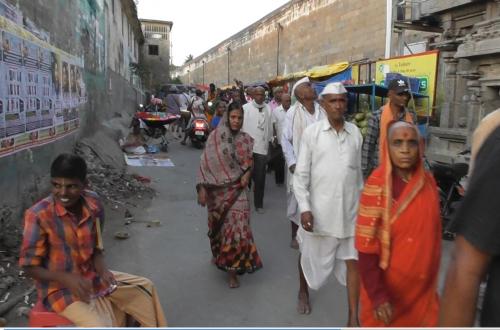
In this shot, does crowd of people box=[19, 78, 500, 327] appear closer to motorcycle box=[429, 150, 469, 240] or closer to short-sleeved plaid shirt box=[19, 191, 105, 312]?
short-sleeved plaid shirt box=[19, 191, 105, 312]

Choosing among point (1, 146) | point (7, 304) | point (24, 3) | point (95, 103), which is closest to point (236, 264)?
point (7, 304)

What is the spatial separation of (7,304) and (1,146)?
4.91 feet

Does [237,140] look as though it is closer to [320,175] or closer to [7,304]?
[320,175]

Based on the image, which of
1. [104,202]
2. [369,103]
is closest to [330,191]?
[104,202]

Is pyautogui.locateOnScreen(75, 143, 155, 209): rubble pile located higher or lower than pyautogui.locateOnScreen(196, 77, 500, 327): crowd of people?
lower

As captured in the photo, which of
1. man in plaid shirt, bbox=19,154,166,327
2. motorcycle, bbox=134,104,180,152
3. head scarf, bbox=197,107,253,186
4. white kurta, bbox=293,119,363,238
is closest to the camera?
man in plaid shirt, bbox=19,154,166,327

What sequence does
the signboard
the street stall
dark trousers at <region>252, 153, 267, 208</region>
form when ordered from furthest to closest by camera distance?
the signboard < the street stall < dark trousers at <region>252, 153, 267, 208</region>

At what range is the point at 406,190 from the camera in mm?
2076

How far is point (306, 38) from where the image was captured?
74.2 feet

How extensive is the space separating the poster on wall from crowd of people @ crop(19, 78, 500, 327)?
6.19 feet

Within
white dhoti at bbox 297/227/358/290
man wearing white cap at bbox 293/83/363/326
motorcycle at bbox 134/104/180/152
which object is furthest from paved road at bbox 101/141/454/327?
motorcycle at bbox 134/104/180/152

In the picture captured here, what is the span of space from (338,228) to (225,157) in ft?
4.67

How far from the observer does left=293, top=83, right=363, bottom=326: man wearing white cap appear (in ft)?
10.1

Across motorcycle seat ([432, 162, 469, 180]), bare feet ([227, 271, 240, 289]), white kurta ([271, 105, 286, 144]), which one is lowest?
bare feet ([227, 271, 240, 289])
